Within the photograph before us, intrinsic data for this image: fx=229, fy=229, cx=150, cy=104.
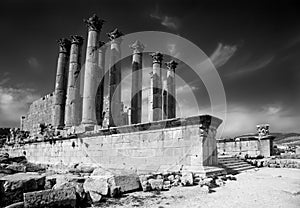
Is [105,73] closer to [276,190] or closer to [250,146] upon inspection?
[250,146]

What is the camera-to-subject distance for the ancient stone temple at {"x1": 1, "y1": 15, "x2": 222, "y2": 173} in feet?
27.9

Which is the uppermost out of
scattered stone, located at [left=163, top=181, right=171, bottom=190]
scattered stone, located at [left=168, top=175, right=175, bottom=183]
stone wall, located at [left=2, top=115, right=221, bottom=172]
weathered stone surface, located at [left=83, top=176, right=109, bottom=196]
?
stone wall, located at [left=2, top=115, right=221, bottom=172]

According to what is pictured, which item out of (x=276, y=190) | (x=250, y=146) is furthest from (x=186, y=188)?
(x=250, y=146)

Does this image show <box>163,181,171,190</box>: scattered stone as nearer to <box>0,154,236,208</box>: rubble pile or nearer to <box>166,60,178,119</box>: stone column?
<box>0,154,236,208</box>: rubble pile

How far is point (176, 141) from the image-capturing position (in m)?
8.73

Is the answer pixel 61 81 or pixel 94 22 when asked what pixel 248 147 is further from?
pixel 61 81

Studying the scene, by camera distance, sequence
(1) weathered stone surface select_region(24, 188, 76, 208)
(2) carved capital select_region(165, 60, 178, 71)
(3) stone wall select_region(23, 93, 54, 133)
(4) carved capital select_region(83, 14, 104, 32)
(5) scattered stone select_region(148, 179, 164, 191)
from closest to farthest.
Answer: (1) weathered stone surface select_region(24, 188, 76, 208) < (5) scattered stone select_region(148, 179, 164, 191) < (4) carved capital select_region(83, 14, 104, 32) < (2) carved capital select_region(165, 60, 178, 71) < (3) stone wall select_region(23, 93, 54, 133)

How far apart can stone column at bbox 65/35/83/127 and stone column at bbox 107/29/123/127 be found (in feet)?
8.82

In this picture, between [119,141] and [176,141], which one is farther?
[119,141]

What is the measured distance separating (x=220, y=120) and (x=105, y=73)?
11117 millimetres

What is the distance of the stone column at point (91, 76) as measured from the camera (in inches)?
580

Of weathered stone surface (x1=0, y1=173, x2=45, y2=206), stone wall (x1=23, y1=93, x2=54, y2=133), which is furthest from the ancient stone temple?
stone wall (x1=23, y1=93, x2=54, y2=133)

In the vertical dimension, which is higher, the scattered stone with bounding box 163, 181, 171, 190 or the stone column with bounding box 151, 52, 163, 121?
the stone column with bounding box 151, 52, 163, 121

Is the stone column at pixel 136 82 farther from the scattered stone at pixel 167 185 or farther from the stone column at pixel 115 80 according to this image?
the scattered stone at pixel 167 185
